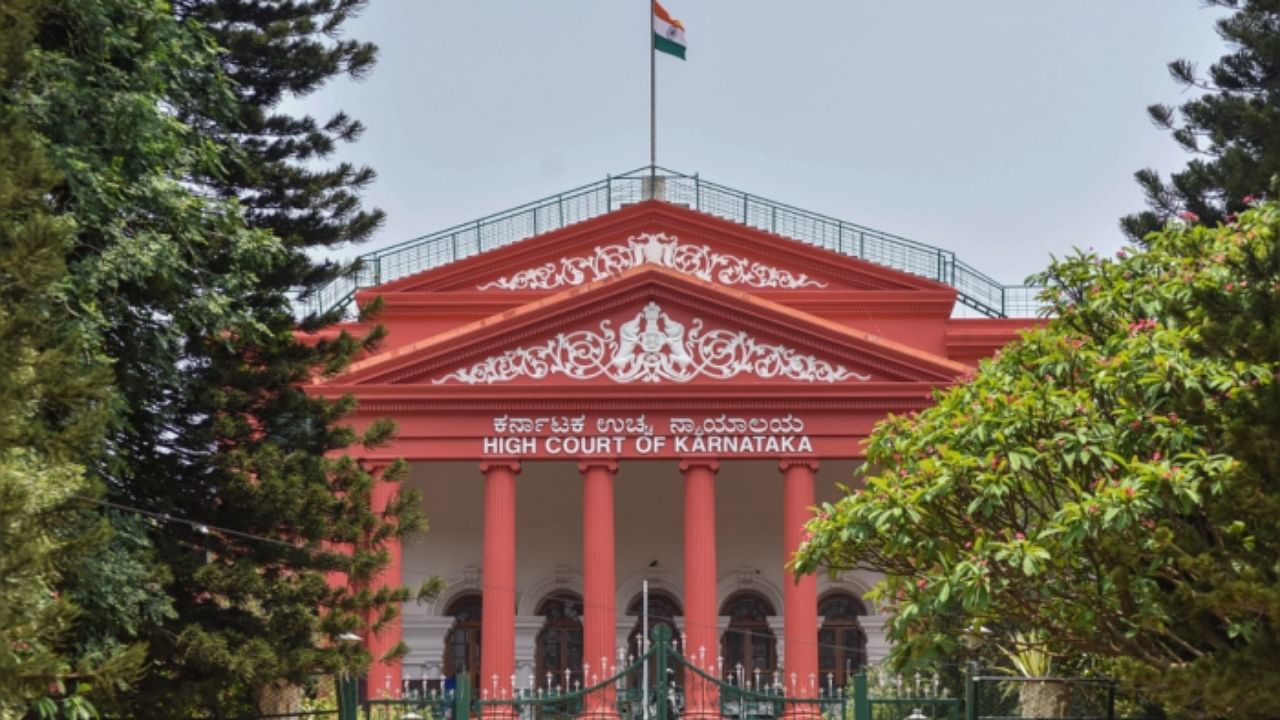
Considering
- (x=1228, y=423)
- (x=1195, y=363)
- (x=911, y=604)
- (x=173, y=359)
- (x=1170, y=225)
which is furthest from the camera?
(x=173, y=359)

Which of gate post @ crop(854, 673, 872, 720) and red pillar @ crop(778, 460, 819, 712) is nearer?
gate post @ crop(854, 673, 872, 720)

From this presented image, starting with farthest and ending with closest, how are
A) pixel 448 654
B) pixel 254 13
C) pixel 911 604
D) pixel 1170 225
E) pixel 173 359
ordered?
Answer: pixel 448 654 < pixel 254 13 < pixel 173 359 < pixel 1170 225 < pixel 911 604

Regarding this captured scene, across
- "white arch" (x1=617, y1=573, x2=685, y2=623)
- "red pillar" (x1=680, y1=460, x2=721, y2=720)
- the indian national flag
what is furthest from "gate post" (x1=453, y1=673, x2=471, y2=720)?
the indian national flag

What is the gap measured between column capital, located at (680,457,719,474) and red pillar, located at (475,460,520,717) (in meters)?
2.41

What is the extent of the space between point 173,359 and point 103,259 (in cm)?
242

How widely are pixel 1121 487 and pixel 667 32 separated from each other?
2094 centimetres

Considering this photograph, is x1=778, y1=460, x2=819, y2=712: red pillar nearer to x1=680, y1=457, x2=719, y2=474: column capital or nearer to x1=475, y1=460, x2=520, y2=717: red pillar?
x1=680, y1=457, x2=719, y2=474: column capital

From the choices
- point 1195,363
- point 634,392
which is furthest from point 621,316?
point 1195,363

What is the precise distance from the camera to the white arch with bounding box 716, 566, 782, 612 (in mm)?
32531

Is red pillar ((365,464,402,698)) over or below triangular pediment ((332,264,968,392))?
below

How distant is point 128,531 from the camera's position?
18.5 meters

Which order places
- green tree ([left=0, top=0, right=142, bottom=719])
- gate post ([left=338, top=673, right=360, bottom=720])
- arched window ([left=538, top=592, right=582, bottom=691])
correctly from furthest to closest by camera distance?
1. arched window ([left=538, top=592, right=582, bottom=691])
2. gate post ([left=338, top=673, right=360, bottom=720])
3. green tree ([left=0, top=0, right=142, bottom=719])

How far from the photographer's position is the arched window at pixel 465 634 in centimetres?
→ 3228

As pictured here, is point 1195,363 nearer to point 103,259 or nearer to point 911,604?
point 911,604
